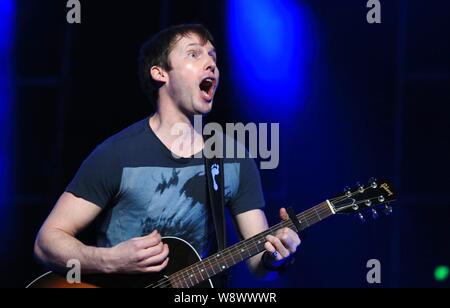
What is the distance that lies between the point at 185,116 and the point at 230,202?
521 mm

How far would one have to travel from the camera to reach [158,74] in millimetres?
3822

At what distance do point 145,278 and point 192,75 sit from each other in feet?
3.56

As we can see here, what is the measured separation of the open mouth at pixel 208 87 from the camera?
145 inches

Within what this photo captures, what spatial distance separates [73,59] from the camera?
4.52 meters

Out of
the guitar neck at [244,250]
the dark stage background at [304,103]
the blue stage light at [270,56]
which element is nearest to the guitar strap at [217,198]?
the guitar neck at [244,250]

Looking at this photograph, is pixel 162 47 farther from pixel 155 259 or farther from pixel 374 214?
pixel 374 214

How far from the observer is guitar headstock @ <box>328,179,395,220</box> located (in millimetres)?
3391

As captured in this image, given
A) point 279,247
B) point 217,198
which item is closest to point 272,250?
point 279,247

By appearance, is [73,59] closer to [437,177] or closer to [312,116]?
[312,116]

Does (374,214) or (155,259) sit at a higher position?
(374,214)

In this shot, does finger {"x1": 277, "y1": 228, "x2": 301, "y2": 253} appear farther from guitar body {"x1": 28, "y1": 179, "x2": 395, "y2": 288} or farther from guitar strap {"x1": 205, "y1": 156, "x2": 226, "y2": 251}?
guitar strap {"x1": 205, "y1": 156, "x2": 226, "y2": 251}

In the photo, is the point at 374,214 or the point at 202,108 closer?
the point at 374,214

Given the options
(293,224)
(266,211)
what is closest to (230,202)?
(293,224)
